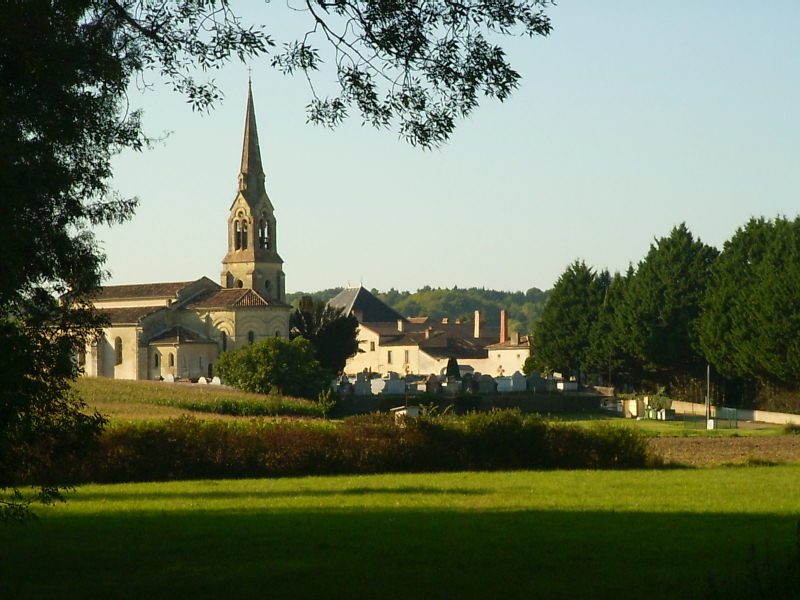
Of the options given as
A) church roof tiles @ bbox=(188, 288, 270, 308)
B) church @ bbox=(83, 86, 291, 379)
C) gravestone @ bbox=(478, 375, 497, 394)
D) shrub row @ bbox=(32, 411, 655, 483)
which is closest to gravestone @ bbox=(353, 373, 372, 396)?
gravestone @ bbox=(478, 375, 497, 394)

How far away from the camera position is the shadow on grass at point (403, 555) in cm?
1102

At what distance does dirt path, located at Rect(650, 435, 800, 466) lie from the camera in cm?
3003

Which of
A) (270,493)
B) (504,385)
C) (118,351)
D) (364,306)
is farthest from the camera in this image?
(364,306)

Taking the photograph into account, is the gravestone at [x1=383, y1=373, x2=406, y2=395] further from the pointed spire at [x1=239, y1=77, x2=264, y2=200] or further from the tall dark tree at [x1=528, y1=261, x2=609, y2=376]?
the pointed spire at [x1=239, y1=77, x2=264, y2=200]

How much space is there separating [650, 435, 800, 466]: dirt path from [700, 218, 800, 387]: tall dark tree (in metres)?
13.7

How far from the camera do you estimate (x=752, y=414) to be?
58375 millimetres

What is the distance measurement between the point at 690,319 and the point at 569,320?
1248cm

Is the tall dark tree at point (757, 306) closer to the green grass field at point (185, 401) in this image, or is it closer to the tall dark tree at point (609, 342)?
the tall dark tree at point (609, 342)

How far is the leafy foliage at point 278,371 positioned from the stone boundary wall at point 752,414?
18.8 m

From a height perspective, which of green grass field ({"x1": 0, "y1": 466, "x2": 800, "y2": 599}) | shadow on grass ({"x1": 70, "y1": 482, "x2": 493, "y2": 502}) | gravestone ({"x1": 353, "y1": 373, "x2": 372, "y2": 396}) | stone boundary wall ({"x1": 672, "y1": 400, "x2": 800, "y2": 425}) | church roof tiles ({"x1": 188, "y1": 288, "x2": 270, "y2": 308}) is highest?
church roof tiles ({"x1": 188, "y1": 288, "x2": 270, "y2": 308})

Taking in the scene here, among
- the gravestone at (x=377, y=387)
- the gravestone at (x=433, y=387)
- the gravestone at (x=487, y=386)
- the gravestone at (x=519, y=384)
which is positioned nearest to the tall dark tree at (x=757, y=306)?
the gravestone at (x=519, y=384)

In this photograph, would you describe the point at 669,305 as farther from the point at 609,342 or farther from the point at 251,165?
the point at 251,165

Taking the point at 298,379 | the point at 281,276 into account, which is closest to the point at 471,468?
the point at 298,379

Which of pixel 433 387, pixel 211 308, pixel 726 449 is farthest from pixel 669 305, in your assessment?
pixel 211 308
